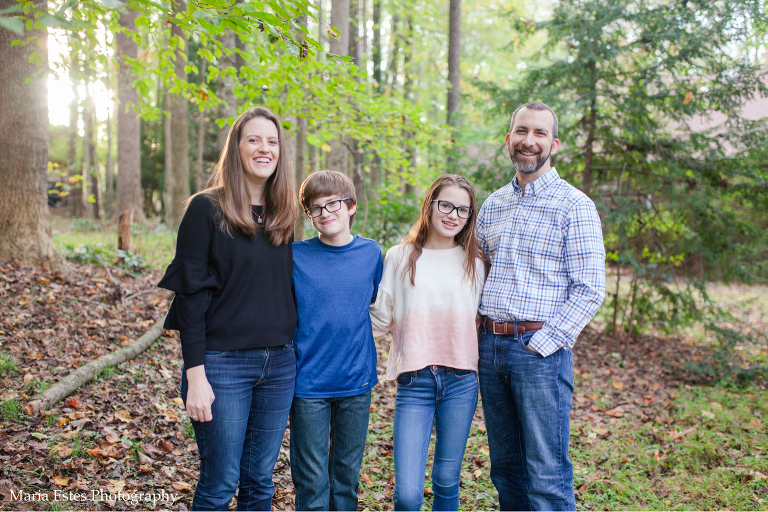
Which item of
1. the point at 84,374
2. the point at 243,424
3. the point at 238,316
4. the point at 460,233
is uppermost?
the point at 460,233

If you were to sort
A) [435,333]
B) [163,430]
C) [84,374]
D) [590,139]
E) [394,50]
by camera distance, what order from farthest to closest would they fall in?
[394,50]
[590,139]
[84,374]
[163,430]
[435,333]

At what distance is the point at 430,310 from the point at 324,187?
84 cm

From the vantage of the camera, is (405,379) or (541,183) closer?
(405,379)

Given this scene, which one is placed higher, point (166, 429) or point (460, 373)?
point (460, 373)

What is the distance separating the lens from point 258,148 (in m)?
2.40

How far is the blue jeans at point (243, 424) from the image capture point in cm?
225

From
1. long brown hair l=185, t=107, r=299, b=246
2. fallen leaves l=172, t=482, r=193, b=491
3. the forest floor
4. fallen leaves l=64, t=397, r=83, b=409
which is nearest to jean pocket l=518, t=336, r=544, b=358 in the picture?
long brown hair l=185, t=107, r=299, b=246

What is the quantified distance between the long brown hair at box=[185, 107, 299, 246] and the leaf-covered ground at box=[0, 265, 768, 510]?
195 cm

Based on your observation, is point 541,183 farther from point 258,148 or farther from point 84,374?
point 84,374

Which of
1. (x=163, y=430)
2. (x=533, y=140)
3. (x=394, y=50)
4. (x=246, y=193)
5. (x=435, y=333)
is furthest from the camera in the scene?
(x=394, y=50)

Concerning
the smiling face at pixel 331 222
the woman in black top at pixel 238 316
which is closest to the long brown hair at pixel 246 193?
the woman in black top at pixel 238 316

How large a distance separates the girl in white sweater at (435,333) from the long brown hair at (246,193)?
2.10 ft

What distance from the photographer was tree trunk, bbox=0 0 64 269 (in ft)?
19.5

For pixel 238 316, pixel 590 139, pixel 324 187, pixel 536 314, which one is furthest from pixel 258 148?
pixel 590 139
